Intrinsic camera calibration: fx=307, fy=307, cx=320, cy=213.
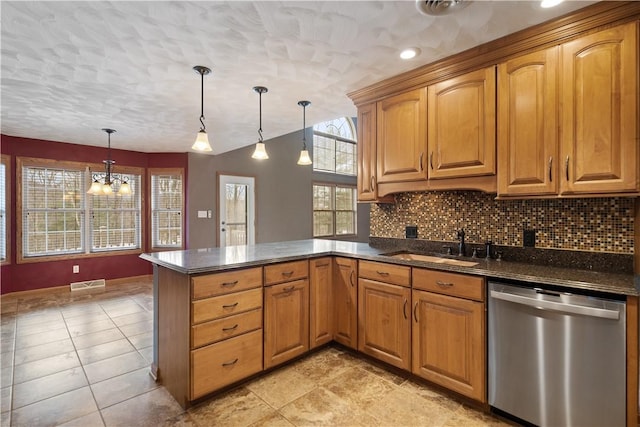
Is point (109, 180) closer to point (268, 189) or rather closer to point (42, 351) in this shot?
point (42, 351)

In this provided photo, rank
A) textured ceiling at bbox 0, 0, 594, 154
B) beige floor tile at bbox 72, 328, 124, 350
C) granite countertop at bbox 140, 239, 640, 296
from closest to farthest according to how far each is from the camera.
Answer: granite countertop at bbox 140, 239, 640, 296, textured ceiling at bbox 0, 0, 594, 154, beige floor tile at bbox 72, 328, 124, 350

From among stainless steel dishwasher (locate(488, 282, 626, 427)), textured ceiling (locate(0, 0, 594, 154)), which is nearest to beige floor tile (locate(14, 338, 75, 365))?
textured ceiling (locate(0, 0, 594, 154))

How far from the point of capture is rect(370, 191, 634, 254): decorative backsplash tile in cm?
193

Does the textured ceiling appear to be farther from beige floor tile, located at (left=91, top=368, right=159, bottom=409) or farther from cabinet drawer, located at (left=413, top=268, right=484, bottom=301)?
beige floor tile, located at (left=91, top=368, right=159, bottom=409)

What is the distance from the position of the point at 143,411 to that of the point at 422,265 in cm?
206

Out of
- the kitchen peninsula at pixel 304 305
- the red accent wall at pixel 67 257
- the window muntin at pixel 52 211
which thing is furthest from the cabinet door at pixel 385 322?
the window muntin at pixel 52 211

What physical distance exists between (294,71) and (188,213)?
4.13 metres

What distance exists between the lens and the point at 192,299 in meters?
1.92

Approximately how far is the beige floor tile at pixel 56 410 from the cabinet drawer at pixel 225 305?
0.93 m

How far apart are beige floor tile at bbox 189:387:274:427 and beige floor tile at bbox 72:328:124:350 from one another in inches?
66.7

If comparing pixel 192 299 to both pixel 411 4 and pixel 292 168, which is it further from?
pixel 292 168

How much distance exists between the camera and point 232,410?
1.96m

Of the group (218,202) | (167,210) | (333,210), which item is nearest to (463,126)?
(218,202)

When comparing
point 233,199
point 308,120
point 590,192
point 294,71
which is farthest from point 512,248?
point 233,199
